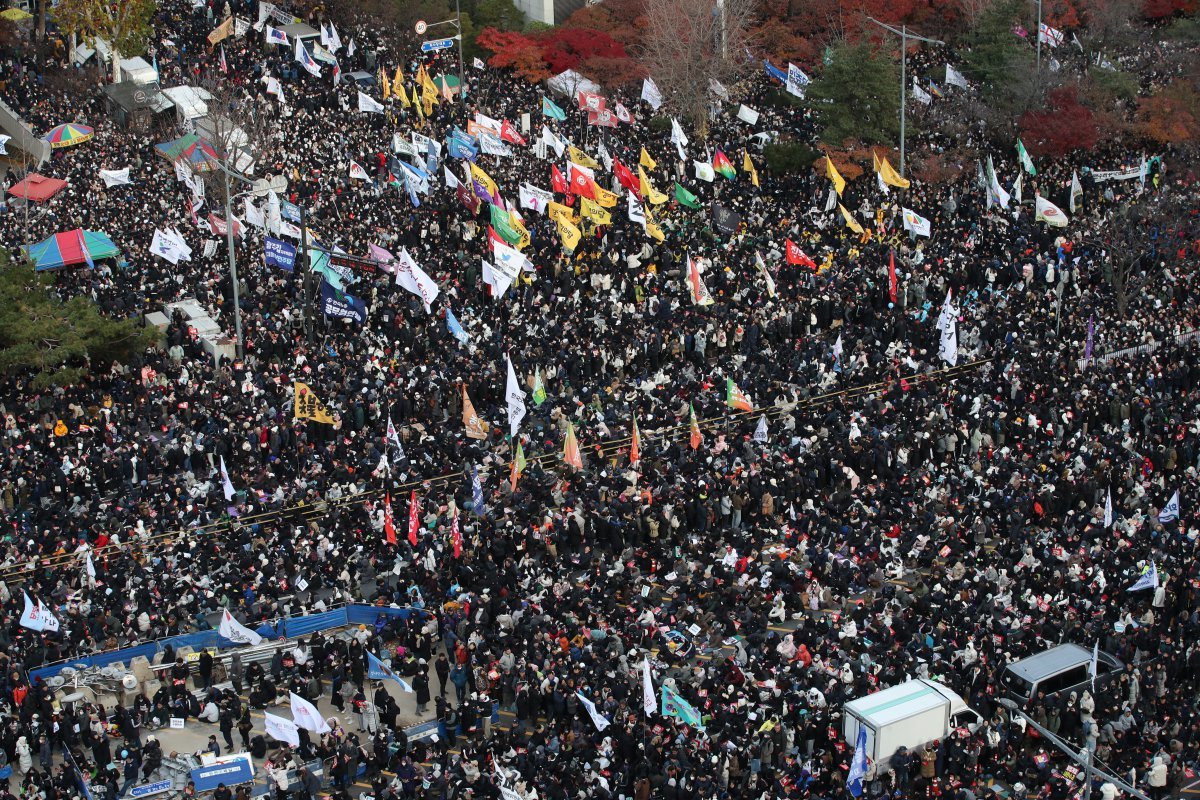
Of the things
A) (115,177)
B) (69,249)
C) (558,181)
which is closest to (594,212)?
(558,181)

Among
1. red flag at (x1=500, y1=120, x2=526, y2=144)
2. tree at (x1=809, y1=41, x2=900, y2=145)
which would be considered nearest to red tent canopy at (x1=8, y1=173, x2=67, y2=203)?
red flag at (x1=500, y1=120, x2=526, y2=144)

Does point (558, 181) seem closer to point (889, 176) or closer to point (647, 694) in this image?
point (889, 176)

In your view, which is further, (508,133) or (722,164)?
(508,133)

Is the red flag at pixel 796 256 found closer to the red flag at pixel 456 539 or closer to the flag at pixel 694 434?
the flag at pixel 694 434

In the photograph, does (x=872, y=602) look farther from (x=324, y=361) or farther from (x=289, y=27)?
(x=289, y=27)

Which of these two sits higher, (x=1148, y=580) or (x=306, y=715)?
(x=1148, y=580)

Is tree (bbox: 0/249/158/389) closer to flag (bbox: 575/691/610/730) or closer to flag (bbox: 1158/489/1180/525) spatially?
flag (bbox: 575/691/610/730)
